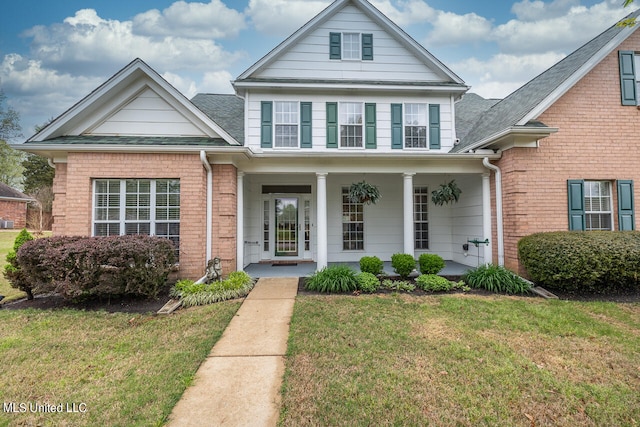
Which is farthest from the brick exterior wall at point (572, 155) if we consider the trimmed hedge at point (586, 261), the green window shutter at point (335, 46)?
the green window shutter at point (335, 46)

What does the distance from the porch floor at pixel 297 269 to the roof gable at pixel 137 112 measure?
3628mm

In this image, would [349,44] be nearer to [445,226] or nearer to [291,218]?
[291,218]

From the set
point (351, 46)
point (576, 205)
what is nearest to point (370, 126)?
point (351, 46)

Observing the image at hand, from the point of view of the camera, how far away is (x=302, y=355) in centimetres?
352

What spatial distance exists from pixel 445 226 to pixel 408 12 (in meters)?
9.92

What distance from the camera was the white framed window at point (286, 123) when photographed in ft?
28.9

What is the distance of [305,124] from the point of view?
29.0 ft

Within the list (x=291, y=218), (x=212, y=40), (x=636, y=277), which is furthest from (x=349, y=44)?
(x=212, y=40)

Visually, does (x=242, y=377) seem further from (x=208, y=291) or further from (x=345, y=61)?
(x=345, y=61)

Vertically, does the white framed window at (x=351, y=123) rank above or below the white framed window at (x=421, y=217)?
above

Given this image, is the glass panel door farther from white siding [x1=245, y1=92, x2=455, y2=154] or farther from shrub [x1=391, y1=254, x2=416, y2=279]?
shrub [x1=391, y1=254, x2=416, y2=279]

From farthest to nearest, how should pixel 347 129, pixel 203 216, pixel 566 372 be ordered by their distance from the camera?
pixel 347 129, pixel 203 216, pixel 566 372

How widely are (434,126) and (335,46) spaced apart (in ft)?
13.2

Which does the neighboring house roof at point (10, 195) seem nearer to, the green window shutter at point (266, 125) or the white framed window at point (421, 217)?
the green window shutter at point (266, 125)
